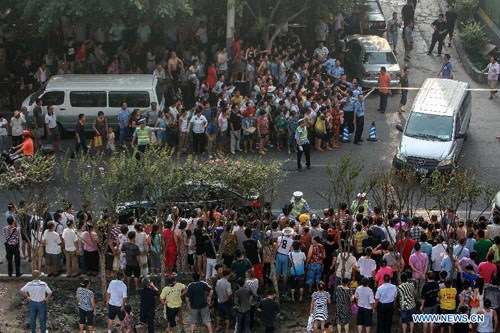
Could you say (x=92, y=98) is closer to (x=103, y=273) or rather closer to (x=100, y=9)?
(x=100, y=9)

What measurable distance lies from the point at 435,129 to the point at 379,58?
7309 millimetres

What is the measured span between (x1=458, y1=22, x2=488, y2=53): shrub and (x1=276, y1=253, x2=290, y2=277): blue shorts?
1856cm

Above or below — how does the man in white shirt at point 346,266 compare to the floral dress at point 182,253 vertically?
above

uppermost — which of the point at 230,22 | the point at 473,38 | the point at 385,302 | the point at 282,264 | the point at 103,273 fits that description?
the point at 230,22

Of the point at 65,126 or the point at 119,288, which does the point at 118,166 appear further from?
the point at 65,126

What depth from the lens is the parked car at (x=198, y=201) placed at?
72.5ft

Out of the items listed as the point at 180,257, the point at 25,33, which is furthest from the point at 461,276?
the point at 25,33

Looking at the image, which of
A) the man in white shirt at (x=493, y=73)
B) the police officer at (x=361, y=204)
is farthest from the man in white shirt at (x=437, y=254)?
the man in white shirt at (x=493, y=73)

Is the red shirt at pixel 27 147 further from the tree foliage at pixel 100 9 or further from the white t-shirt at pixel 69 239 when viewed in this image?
the white t-shirt at pixel 69 239

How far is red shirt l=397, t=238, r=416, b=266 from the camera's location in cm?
2098

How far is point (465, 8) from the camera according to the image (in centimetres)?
3941

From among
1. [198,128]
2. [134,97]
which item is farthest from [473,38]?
[134,97]

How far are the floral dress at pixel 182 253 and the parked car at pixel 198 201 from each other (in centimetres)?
70

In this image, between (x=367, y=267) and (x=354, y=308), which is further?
(x=367, y=267)
